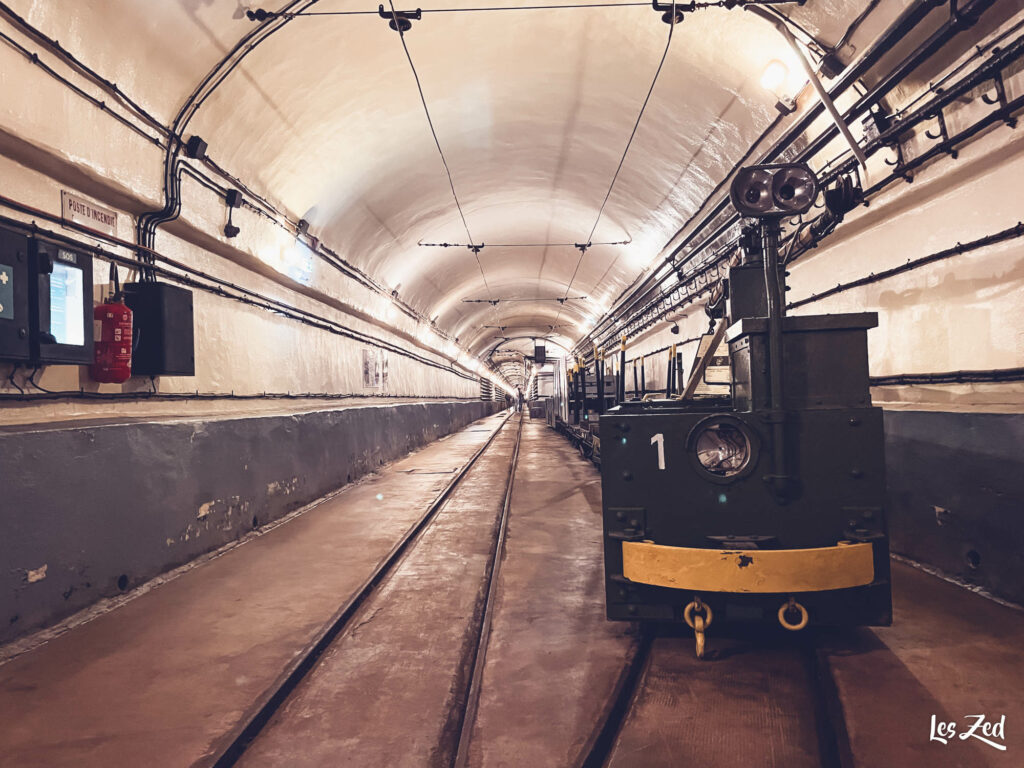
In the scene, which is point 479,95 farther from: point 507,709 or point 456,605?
point 507,709

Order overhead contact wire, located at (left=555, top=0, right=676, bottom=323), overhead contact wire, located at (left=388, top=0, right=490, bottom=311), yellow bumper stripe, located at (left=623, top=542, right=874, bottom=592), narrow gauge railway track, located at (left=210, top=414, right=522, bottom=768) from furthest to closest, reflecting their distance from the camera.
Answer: overhead contact wire, located at (left=555, top=0, right=676, bottom=323) < overhead contact wire, located at (left=388, top=0, right=490, bottom=311) < yellow bumper stripe, located at (left=623, top=542, right=874, bottom=592) < narrow gauge railway track, located at (left=210, top=414, right=522, bottom=768)

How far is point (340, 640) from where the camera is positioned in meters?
3.75

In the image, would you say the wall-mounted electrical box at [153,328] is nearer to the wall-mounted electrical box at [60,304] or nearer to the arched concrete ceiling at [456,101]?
the wall-mounted electrical box at [60,304]

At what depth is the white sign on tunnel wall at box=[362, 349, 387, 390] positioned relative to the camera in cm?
1305

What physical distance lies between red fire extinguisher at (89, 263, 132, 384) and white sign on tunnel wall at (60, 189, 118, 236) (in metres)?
0.62

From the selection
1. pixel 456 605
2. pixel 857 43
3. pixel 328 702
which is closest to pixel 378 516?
pixel 456 605

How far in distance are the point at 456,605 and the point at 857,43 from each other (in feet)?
17.3

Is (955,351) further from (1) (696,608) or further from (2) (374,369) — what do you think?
(2) (374,369)

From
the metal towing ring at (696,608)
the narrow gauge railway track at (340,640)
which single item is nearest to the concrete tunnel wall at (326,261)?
the narrow gauge railway track at (340,640)

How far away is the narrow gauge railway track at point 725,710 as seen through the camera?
7.99 feet

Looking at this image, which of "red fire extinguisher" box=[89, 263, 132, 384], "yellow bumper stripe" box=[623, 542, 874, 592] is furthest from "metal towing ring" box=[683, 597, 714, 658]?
"red fire extinguisher" box=[89, 263, 132, 384]

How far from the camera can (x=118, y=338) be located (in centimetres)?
478

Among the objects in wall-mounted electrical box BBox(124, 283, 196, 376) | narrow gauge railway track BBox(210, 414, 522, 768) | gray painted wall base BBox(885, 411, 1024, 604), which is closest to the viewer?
narrow gauge railway track BBox(210, 414, 522, 768)

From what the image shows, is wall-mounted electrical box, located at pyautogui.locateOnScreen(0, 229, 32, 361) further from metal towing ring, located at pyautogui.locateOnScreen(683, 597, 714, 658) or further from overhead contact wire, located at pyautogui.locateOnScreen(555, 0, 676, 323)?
overhead contact wire, located at pyautogui.locateOnScreen(555, 0, 676, 323)
